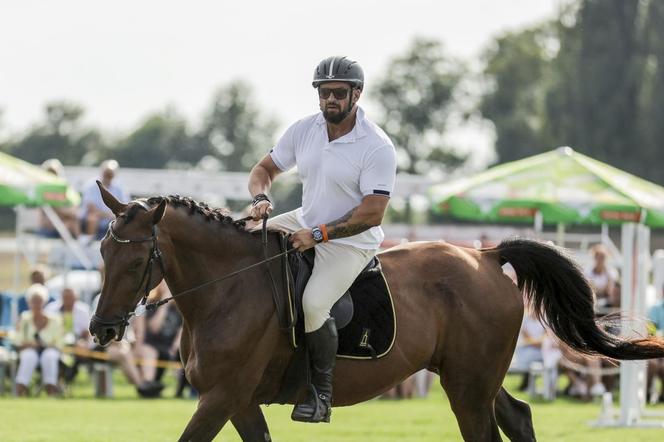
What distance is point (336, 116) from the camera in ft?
28.1

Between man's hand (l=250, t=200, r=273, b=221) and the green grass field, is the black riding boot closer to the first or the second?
man's hand (l=250, t=200, r=273, b=221)

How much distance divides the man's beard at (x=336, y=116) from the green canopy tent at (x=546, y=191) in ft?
27.7

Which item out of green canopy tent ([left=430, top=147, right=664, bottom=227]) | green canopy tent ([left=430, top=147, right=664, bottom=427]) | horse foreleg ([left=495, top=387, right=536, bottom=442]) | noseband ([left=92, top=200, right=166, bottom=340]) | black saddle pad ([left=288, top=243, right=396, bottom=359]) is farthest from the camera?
green canopy tent ([left=430, top=147, right=664, bottom=227])

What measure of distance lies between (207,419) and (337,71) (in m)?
2.38

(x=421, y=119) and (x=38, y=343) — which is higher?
(x=421, y=119)

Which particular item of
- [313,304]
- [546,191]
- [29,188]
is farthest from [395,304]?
[29,188]

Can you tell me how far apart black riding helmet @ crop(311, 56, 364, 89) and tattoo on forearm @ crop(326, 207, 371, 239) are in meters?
0.85

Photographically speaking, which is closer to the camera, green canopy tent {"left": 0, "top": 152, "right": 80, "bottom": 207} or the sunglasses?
the sunglasses

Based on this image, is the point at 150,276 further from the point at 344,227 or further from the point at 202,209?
the point at 344,227

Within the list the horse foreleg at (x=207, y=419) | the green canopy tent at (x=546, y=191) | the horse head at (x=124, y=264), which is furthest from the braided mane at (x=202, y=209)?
the green canopy tent at (x=546, y=191)

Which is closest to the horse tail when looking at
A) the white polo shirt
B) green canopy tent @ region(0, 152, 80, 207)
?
the white polo shirt

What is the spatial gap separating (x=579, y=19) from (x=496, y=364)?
58148 millimetres

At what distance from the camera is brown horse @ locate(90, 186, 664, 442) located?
26.8ft

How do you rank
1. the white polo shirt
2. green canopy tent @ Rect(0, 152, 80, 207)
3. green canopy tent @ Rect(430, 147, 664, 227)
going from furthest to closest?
green canopy tent @ Rect(0, 152, 80, 207)
green canopy tent @ Rect(430, 147, 664, 227)
the white polo shirt
